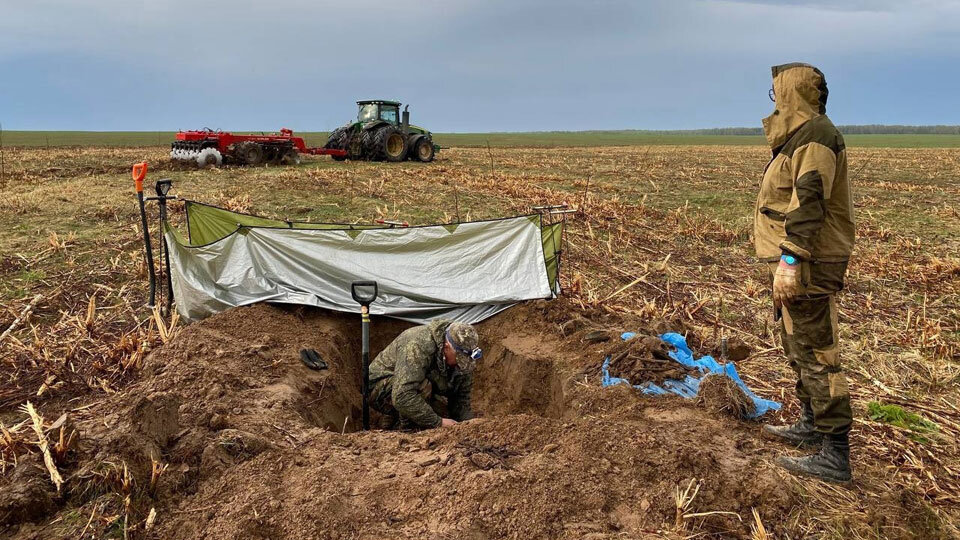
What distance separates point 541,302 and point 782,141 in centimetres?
318

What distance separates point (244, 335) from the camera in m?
5.04

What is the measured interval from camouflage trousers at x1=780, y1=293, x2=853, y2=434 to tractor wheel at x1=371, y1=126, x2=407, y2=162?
1921 centimetres

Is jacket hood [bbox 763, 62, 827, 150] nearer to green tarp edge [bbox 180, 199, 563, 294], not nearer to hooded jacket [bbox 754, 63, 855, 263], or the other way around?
hooded jacket [bbox 754, 63, 855, 263]

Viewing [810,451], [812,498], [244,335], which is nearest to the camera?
[812,498]

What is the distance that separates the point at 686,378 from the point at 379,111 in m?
19.8

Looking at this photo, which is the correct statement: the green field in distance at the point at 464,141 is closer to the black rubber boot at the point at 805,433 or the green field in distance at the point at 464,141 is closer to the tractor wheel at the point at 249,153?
the tractor wheel at the point at 249,153

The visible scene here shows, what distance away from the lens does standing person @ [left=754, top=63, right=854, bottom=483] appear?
307 centimetres

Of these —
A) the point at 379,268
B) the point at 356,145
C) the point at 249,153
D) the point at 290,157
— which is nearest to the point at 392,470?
the point at 379,268

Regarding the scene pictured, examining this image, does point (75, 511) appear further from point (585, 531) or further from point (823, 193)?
point (823, 193)

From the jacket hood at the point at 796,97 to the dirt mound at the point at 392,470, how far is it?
181 centimetres

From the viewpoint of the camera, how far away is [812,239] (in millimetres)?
3096

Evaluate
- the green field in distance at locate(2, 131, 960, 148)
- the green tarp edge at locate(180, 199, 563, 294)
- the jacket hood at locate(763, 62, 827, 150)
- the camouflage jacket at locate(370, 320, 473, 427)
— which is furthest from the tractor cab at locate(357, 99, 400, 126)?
the jacket hood at locate(763, 62, 827, 150)

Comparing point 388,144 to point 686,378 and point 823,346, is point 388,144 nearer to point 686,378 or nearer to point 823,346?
point 686,378

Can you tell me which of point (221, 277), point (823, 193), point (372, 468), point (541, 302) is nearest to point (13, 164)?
point (221, 277)
